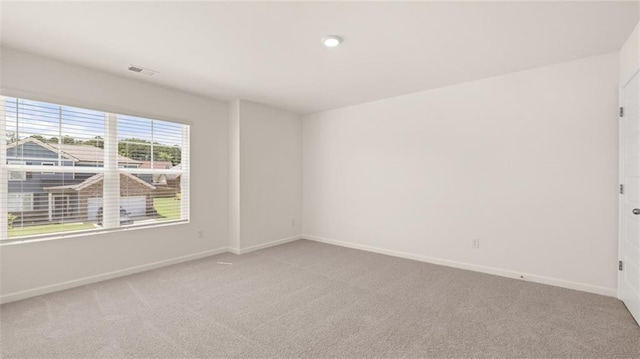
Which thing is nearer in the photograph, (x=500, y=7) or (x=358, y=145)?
(x=500, y=7)

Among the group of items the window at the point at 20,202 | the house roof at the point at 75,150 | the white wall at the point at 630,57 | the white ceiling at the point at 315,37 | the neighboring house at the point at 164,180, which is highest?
the white ceiling at the point at 315,37

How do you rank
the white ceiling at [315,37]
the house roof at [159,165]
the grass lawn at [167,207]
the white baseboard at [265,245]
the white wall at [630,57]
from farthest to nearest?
the white baseboard at [265,245], the grass lawn at [167,207], the house roof at [159,165], the white wall at [630,57], the white ceiling at [315,37]

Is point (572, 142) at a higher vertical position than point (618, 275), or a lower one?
higher

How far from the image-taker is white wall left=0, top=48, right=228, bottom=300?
→ 2.89m

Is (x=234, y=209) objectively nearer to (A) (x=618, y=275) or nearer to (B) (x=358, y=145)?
(B) (x=358, y=145)

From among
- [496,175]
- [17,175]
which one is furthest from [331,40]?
[17,175]

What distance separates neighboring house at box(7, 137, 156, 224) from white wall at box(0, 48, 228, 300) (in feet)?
1.02

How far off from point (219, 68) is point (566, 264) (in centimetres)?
445

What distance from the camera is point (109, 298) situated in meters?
2.91

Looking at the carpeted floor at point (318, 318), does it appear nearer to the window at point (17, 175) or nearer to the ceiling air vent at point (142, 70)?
the window at point (17, 175)

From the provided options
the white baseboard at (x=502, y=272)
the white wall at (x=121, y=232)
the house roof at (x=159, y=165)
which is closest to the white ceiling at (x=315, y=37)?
the white wall at (x=121, y=232)

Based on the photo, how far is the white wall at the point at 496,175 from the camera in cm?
300

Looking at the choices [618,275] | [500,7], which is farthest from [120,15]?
[618,275]

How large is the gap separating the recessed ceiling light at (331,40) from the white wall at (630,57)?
2.44 metres
